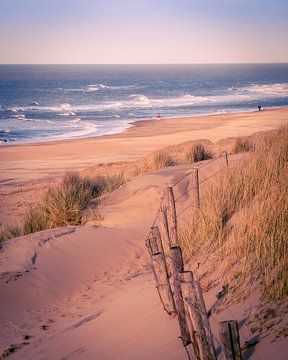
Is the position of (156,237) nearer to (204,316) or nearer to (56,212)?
(204,316)

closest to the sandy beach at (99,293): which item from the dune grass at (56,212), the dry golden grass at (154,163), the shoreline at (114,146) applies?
the dune grass at (56,212)

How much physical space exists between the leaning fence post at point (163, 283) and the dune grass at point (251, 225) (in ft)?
2.02

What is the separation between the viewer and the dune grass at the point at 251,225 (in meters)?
4.17

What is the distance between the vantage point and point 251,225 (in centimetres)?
494

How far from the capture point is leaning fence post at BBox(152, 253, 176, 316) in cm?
439

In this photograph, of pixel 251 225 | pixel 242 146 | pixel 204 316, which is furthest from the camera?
pixel 242 146

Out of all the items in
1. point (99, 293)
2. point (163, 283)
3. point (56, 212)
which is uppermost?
point (163, 283)

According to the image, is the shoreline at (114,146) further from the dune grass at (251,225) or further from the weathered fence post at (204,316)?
the weathered fence post at (204,316)

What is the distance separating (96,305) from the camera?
19.7ft

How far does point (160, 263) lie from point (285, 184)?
2.32 meters

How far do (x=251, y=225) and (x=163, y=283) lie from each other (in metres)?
1.13

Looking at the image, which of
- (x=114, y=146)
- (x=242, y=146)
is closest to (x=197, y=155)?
(x=242, y=146)

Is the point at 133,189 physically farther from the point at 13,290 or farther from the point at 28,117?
the point at 28,117

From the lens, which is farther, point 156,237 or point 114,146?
point 114,146
